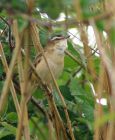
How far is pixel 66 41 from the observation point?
9.23 ft

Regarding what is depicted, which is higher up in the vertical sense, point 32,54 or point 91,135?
point 32,54

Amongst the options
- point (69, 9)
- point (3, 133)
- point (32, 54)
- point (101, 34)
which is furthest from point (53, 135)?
point (69, 9)

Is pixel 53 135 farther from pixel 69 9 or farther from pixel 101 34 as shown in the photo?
pixel 69 9

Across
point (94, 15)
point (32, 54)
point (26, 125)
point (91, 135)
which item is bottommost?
point (91, 135)

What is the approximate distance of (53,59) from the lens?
3.10 m

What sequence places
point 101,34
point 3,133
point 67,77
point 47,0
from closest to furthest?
point 47,0, point 101,34, point 3,133, point 67,77

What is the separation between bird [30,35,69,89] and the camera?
2.76 meters

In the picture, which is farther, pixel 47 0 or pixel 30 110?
pixel 30 110

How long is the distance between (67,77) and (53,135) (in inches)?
24.3

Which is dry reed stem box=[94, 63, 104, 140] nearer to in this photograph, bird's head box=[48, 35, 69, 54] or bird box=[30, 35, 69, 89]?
bird box=[30, 35, 69, 89]

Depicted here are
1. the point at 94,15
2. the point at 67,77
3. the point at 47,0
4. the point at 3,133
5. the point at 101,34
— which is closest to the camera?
the point at 94,15

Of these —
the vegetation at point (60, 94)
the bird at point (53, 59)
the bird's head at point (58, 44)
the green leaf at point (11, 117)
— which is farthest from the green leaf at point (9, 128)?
the bird's head at point (58, 44)

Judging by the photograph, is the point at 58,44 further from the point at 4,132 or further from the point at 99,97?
the point at 99,97

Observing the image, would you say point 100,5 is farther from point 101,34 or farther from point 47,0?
point 47,0
